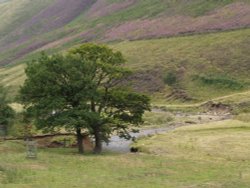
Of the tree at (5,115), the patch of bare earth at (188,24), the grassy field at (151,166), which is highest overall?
the patch of bare earth at (188,24)

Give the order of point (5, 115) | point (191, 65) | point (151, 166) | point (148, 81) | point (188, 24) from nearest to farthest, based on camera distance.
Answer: point (151, 166) < point (5, 115) < point (148, 81) < point (191, 65) < point (188, 24)

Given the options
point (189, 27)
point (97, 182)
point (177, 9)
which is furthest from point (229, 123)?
point (177, 9)

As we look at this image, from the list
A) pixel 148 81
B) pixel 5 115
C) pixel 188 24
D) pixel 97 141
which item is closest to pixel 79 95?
pixel 97 141

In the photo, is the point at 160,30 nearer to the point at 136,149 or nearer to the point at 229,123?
the point at 229,123

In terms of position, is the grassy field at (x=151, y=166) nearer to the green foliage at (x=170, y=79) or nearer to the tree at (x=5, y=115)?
the tree at (x=5, y=115)

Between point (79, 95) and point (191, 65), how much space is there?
290ft

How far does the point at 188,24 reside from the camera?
548 feet

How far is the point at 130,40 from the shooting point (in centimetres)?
16925

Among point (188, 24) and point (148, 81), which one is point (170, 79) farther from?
point (188, 24)

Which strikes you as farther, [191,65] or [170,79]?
[191,65]

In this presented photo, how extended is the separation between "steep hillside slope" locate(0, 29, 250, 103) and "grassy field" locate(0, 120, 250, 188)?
58.4 m

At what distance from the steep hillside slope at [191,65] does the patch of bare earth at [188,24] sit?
5114 mm

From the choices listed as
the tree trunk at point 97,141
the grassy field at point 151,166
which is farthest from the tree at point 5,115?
the tree trunk at point 97,141

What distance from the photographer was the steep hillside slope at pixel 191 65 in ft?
417
